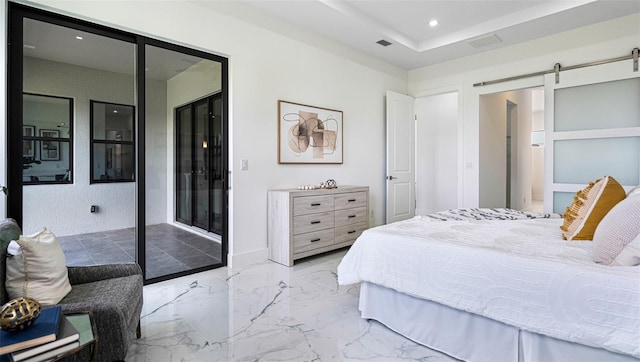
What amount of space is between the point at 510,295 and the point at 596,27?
4112 mm

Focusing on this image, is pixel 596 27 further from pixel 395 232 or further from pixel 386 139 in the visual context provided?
pixel 395 232

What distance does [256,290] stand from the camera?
8.97 feet

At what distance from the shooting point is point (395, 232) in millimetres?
2080

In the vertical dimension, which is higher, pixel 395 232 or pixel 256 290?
pixel 395 232

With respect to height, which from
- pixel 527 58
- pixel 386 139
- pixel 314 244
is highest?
pixel 527 58

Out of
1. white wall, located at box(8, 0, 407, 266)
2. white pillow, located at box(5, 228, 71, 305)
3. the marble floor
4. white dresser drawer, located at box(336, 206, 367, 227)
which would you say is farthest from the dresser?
white pillow, located at box(5, 228, 71, 305)

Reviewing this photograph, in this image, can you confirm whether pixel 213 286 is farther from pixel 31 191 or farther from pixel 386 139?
pixel 386 139

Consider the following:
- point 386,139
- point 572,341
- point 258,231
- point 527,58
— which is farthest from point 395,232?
point 527,58

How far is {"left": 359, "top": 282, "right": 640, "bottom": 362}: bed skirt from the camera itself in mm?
1385

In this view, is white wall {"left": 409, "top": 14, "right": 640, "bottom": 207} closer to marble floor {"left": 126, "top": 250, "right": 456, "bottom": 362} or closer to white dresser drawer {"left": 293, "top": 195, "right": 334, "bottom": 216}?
white dresser drawer {"left": 293, "top": 195, "right": 334, "bottom": 216}

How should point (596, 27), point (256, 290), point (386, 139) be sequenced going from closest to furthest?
point (256, 290) < point (596, 27) < point (386, 139)

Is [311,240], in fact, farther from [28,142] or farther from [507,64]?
[507,64]

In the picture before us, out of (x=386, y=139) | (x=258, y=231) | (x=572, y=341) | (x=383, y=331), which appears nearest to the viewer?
(x=572, y=341)

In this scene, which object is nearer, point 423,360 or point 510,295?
point 510,295
